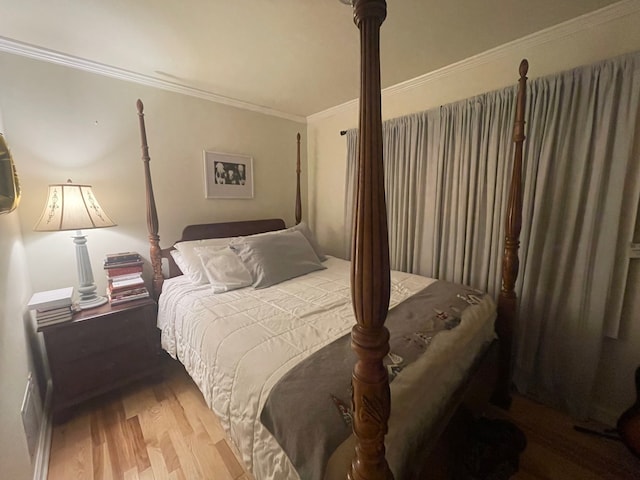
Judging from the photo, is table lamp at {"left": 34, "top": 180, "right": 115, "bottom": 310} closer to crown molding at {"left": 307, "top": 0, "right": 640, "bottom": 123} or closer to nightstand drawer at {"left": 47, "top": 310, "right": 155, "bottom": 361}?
nightstand drawer at {"left": 47, "top": 310, "right": 155, "bottom": 361}

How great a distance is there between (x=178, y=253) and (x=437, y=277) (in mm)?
2175

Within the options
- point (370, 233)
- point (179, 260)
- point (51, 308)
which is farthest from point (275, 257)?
point (370, 233)

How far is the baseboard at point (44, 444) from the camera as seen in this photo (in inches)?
48.6

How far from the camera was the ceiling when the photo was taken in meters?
1.37

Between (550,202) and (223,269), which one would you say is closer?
(550,202)

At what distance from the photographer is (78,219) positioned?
1616 mm

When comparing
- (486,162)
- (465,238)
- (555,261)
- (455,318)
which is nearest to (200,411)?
(455,318)

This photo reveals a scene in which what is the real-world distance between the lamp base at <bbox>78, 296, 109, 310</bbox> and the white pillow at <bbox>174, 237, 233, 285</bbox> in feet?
1.72

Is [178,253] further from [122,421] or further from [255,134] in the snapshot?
[255,134]

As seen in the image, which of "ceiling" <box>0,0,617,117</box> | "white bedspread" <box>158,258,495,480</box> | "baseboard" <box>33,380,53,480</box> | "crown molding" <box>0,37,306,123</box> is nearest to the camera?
"white bedspread" <box>158,258,495,480</box>

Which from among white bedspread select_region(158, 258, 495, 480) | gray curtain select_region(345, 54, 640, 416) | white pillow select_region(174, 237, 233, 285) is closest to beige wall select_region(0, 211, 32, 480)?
white bedspread select_region(158, 258, 495, 480)

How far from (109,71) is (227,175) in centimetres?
110

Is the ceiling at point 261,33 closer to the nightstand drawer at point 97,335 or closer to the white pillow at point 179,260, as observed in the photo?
the white pillow at point 179,260

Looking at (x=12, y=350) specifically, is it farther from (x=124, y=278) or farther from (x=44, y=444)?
(x=124, y=278)
